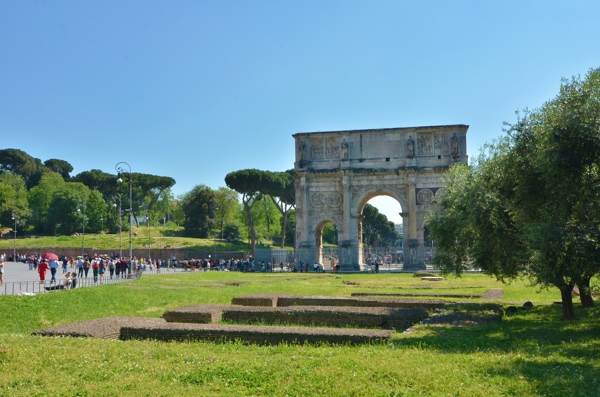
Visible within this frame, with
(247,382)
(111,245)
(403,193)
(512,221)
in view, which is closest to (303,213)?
(403,193)

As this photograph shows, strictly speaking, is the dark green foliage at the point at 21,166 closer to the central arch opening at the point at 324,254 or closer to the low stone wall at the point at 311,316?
the central arch opening at the point at 324,254

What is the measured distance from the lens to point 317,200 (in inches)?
1988

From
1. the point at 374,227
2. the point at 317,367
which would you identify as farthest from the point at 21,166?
the point at 317,367

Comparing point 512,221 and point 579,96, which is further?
point 512,221

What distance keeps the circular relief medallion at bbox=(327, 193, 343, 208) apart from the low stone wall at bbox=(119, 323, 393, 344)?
128 feet

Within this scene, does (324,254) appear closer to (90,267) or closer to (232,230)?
(90,267)

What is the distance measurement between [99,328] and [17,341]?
1.61 metres

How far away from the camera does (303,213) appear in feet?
164

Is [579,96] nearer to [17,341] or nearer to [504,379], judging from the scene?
[504,379]

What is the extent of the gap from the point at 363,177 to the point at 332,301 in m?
32.2

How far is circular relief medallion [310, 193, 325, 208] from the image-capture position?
50375mm

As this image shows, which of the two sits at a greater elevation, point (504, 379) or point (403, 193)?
point (403, 193)

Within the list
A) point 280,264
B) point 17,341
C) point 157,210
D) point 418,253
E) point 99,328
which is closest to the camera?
point 17,341

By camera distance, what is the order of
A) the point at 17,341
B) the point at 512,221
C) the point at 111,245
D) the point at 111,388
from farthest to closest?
the point at 111,245 < the point at 512,221 < the point at 17,341 < the point at 111,388
